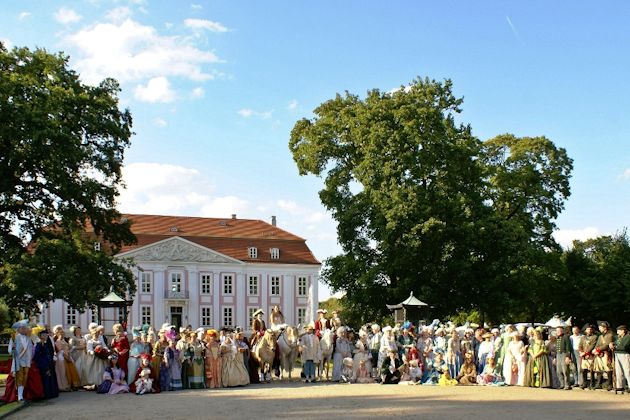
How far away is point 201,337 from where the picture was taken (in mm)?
21531

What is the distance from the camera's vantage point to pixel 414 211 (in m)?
35.6

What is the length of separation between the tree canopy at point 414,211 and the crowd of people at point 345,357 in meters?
12.9

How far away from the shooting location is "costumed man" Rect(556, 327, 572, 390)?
1995 cm

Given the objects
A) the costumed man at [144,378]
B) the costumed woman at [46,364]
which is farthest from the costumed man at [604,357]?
the costumed woman at [46,364]

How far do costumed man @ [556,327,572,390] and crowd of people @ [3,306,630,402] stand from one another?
24 mm

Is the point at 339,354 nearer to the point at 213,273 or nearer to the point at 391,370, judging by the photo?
the point at 391,370

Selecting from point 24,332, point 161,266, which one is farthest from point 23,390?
point 161,266

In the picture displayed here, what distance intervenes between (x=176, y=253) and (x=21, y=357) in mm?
48335

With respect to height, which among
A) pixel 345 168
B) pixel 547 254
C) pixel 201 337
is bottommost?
pixel 201 337

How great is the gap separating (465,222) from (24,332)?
75.7 ft

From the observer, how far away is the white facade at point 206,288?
62.8 m

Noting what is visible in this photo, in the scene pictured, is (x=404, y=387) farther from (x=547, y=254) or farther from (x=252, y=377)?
(x=547, y=254)

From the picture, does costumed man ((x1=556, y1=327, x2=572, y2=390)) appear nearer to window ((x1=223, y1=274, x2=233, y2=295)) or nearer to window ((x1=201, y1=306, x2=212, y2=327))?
window ((x1=201, y1=306, x2=212, y2=327))

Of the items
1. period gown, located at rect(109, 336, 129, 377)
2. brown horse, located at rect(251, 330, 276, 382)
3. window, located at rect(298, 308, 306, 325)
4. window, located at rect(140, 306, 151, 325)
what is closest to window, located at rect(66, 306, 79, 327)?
window, located at rect(140, 306, 151, 325)
